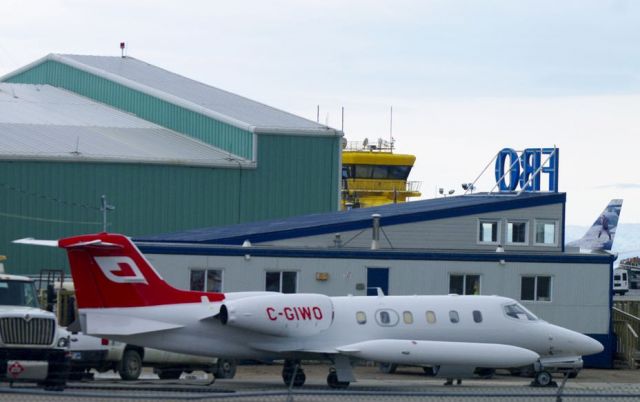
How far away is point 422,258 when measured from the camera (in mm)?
40125

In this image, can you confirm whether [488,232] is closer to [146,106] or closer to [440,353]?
[440,353]

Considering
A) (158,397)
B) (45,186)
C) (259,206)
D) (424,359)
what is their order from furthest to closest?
(259,206), (45,186), (424,359), (158,397)

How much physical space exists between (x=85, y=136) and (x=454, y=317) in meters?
29.7

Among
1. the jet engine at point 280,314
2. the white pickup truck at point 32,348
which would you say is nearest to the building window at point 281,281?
the jet engine at point 280,314

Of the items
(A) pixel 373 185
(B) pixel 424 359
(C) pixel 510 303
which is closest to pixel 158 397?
(B) pixel 424 359

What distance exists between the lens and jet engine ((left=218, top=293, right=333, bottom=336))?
29547 millimetres

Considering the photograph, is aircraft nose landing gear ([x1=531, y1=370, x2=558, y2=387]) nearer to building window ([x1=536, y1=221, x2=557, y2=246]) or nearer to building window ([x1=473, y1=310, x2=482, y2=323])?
building window ([x1=473, y1=310, x2=482, y2=323])

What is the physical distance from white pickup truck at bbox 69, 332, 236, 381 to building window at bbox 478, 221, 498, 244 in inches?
503

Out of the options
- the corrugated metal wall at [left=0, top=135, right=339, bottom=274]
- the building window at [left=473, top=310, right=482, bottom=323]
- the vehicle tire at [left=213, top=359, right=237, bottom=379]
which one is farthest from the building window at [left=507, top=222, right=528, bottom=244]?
the corrugated metal wall at [left=0, top=135, right=339, bottom=274]

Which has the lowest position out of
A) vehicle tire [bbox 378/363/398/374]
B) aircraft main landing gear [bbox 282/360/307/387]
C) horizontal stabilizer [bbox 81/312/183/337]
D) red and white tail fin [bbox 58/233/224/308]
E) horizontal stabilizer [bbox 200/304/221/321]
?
vehicle tire [bbox 378/363/398/374]

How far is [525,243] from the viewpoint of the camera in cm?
4466

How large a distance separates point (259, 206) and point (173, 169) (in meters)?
4.29

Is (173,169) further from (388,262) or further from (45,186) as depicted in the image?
(388,262)

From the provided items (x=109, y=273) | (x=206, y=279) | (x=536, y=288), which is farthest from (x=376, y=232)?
(x=109, y=273)
